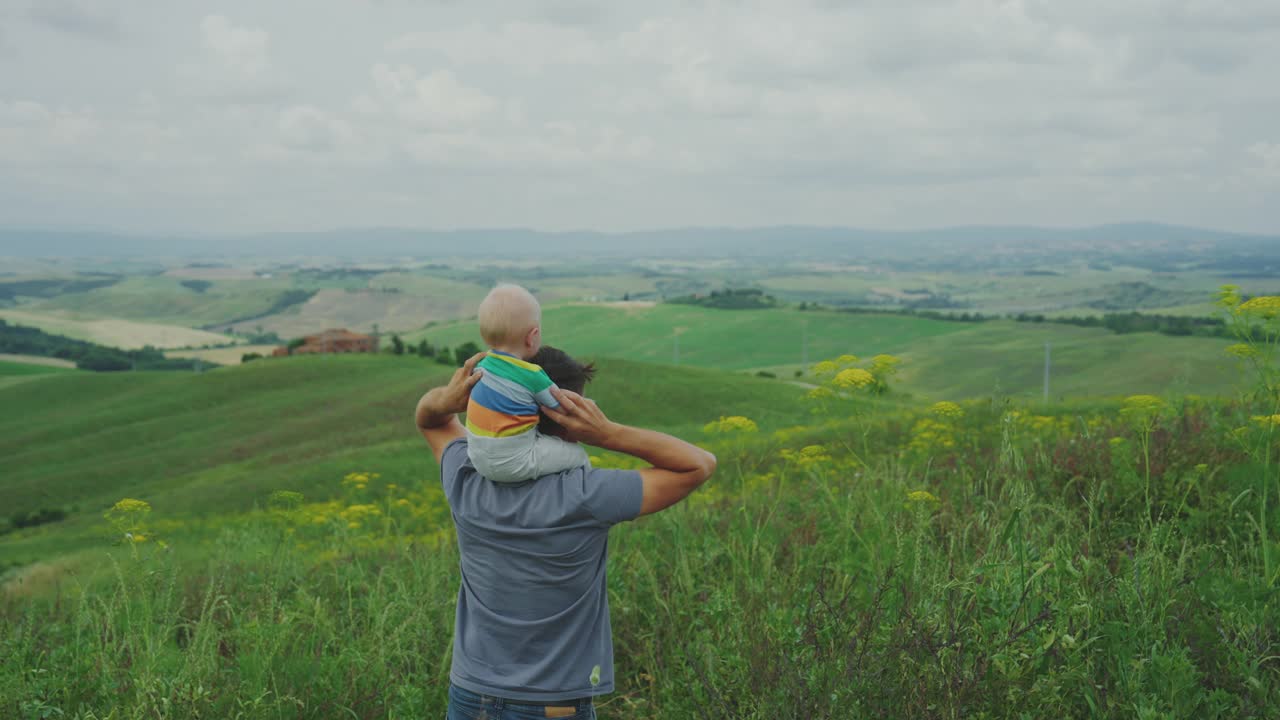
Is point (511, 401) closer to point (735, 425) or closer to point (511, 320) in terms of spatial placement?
point (511, 320)

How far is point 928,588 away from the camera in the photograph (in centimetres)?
471

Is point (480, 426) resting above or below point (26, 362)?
above

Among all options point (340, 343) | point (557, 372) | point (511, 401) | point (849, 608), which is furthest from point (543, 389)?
point (340, 343)

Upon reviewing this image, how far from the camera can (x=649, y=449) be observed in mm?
3119

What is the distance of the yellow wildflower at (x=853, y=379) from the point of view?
5.44 metres

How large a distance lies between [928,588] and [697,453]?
2188mm

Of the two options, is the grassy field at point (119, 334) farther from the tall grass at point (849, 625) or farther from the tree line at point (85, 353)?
the tall grass at point (849, 625)

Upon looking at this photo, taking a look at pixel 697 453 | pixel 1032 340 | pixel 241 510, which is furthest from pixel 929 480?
pixel 1032 340

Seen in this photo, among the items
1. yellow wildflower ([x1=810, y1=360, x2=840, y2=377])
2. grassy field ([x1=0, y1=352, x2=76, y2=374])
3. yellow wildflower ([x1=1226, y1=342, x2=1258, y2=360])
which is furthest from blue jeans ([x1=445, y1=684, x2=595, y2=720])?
grassy field ([x1=0, y1=352, x2=76, y2=374])

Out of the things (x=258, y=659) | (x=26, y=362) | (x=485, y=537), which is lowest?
(x=26, y=362)

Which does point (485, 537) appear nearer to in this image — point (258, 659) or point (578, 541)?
point (578, 541)

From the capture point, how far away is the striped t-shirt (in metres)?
2.99

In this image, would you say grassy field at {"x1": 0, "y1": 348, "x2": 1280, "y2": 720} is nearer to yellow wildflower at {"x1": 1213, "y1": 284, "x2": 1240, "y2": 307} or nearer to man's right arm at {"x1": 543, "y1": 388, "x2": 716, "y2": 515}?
yellow wildflower at {"x1": 1213, "y1": 284, "x2": 1240, "y2": 307}

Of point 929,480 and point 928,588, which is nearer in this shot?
point 928,588
